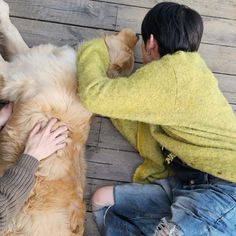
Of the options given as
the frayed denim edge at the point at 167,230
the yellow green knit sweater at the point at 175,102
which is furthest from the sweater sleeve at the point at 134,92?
the frayed denim edge at the point at 167,230

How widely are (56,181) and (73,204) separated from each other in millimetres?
139

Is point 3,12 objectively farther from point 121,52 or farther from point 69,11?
point 121,52

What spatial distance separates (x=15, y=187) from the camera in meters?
1.85

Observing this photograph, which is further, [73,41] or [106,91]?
[73,41]

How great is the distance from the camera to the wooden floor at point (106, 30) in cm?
245

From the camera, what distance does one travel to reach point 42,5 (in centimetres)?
246

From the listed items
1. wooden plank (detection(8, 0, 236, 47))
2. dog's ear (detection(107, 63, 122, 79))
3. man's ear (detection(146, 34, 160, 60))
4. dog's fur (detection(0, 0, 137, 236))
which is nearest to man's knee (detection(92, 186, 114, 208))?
dog's fur (detection(0, 0, 137, 236))

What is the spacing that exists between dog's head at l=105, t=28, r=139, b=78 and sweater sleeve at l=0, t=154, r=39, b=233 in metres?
0.60

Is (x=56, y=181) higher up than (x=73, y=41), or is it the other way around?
(x=73, y=41)

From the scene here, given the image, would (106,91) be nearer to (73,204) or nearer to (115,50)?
(115,50)

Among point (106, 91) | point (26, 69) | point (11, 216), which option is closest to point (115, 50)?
point (106, 91)

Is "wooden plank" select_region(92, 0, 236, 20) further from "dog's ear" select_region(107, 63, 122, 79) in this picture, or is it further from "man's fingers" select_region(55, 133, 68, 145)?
"man's fingers" select_region(55, 133, 68, 145)

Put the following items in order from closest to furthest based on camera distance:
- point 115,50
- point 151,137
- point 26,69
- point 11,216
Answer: point 11,216 < point 26,69 < point 115,50 < point 151,137

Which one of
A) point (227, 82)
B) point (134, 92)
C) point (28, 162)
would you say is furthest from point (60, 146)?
point (227, 82)
